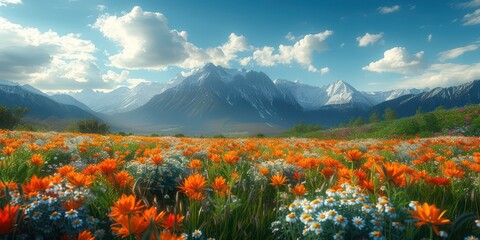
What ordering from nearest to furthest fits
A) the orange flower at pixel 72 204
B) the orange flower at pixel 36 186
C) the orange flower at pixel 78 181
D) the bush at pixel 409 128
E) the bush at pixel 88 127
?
the orange flower at pixel 72 204, the orange flower at pixel 36 186, the orange flower at pixel 78 181, the bush at pixel 409 128, the bush at pixel 88 127

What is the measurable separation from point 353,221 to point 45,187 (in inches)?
111

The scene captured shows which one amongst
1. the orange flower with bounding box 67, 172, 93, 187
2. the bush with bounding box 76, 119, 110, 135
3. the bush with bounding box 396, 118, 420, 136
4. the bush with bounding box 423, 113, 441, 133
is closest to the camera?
the orange flower with bounding box 67, 172, 93, 187

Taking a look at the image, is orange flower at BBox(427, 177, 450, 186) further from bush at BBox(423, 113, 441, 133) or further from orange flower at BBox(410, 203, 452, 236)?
bush at BBox(423, 113, 441, 133)

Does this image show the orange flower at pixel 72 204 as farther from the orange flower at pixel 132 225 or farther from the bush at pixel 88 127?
the bush at pixel 88 127

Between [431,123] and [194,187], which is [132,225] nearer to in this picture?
[194,187]

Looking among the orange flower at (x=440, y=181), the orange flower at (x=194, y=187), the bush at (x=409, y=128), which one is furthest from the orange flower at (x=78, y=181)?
the bush at (x=409, y=128)

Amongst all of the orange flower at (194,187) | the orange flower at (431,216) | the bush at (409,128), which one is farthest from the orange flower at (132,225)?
the bush at (409,128)

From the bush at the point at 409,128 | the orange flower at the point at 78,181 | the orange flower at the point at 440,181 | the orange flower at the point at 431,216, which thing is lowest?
the bush at the point at 409,128

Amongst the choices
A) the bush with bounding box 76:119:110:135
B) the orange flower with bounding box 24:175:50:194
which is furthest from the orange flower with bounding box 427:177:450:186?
the bush with bounding box 76:119:110:135

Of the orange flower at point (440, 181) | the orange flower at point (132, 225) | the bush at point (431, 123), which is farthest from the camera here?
the bush at point (431, 123)

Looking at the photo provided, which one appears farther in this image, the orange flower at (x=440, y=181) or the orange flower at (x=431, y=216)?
the orange flower at (x=440, y=181)

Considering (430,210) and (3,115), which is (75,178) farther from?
(3,115)

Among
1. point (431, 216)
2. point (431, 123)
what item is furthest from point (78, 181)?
point (431, 123)

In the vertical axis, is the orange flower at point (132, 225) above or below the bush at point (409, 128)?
above
